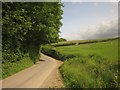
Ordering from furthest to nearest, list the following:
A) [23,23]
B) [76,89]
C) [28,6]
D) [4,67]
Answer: [28,6] → [23,23] → [4,67] → [76,89]

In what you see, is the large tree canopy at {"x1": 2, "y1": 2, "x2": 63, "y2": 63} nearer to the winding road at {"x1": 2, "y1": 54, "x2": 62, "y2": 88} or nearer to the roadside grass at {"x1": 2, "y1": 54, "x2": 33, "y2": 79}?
the roadside grass at {"x1": 2, "y1": 54, "x2": 33, "y2": 79}

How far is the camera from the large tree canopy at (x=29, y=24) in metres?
25.0

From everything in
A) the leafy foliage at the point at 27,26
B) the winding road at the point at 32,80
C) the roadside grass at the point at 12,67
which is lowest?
the winding road at the point at 32,80

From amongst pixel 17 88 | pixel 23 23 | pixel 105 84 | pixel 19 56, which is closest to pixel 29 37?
pixel 19 56

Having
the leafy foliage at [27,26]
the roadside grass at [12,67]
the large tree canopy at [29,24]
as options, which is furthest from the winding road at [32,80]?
the large tree canopy at [29,24]

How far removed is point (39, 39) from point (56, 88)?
26.2 metres

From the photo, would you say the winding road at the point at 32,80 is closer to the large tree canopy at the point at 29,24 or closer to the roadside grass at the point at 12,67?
the roadside grass at the point at 12,67

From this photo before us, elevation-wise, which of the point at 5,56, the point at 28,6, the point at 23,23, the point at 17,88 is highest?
the point at 28,6

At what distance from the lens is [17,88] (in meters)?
16.6

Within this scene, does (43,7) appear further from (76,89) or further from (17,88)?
(76,89)

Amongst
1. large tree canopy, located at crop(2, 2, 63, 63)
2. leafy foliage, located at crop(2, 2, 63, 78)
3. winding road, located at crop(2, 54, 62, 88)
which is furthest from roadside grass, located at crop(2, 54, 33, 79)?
large tree canopy, located at crop(2, 2, 63, 63)

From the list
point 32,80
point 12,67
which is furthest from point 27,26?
point 32,80

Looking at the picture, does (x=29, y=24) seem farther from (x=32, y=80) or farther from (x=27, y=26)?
(x=32, y=80)

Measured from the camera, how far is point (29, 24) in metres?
28.1
